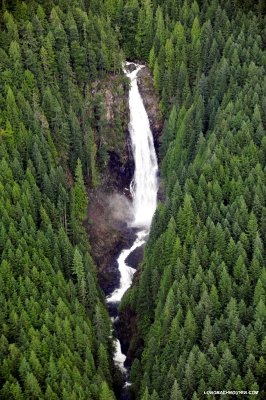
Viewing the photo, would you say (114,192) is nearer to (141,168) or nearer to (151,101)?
(141,168)

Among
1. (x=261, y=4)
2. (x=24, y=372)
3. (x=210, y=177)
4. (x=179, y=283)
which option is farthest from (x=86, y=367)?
(x=261, y=4)

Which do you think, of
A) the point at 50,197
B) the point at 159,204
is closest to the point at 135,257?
the point at 159,204

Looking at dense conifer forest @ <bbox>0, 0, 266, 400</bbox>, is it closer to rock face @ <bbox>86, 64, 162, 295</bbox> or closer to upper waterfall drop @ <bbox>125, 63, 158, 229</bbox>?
rock face @ <bbox>86, 64, 162, 295</bbox>

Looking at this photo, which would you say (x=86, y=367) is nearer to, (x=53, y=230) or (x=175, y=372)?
(x=175, y=372)

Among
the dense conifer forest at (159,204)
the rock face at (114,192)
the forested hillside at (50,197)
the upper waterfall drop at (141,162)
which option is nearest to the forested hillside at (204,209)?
the dense conifer forest at (159,204)

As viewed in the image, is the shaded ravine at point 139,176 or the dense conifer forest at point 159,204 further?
the shaded ravine at point 139,176

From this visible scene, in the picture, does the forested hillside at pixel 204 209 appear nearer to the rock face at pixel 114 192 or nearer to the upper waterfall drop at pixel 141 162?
the rock face at pixel 114 192
